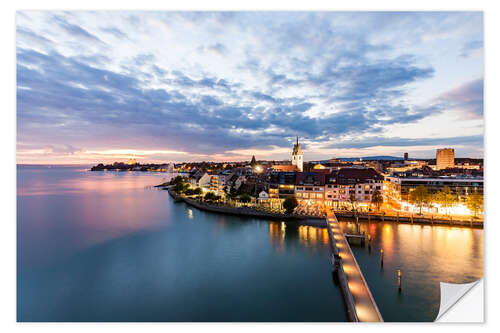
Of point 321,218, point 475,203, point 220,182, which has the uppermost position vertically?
point 220,182

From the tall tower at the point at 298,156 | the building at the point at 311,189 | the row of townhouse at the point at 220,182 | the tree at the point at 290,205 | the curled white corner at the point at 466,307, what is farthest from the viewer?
the tall tower at the point at 298,156

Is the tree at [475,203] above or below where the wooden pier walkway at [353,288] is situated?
above

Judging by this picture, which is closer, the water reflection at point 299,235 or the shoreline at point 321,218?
the water reflection at point 299,235

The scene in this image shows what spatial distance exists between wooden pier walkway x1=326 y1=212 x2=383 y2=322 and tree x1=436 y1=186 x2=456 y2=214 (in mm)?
9437

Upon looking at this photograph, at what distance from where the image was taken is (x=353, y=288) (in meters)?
5.07

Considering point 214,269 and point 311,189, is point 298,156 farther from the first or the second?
point 214,269

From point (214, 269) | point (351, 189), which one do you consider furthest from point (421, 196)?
point (214, 269)

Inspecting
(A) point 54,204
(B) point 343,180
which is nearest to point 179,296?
(B) point 343,180

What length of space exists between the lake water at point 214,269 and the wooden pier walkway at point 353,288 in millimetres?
540

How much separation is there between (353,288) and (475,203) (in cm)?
1242

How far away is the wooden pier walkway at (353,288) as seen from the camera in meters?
4.19

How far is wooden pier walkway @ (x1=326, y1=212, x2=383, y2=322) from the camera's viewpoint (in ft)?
13.7
